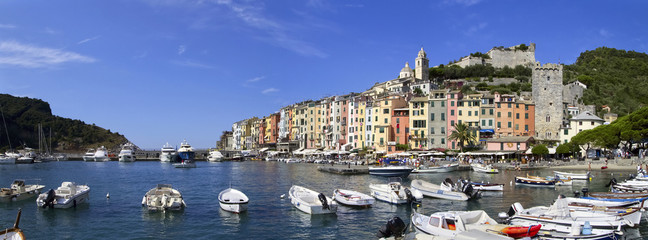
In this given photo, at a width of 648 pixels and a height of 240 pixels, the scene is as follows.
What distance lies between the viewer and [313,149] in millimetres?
106562

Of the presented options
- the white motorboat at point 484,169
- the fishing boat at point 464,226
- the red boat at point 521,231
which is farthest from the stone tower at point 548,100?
the red boat at point 521,231

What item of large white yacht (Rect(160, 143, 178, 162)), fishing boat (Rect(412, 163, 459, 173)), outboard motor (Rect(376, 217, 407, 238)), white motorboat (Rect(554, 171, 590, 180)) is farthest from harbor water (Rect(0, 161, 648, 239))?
large white yacht (Rect(160, 143, 178, 162))

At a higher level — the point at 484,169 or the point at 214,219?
the point at 484,169

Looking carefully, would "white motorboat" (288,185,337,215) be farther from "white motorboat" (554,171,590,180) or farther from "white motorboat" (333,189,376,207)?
"white motorboat" (554,171,590,180)

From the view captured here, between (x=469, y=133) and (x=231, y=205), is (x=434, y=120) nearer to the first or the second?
(x=469, y=133)

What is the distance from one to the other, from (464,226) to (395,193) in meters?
12.8

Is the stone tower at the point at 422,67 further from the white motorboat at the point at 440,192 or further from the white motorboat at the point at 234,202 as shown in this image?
the white motorboat at the point at 234,202

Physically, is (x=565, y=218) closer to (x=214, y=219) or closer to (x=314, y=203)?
(x=314, y=203)

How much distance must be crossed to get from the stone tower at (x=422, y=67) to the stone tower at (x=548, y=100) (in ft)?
136

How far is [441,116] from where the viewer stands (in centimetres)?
8250

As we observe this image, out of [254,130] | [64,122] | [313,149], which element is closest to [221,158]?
[313,149]

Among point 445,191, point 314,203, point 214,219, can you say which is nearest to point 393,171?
point 445,191

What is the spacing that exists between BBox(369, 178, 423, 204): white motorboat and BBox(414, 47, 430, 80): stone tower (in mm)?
92283

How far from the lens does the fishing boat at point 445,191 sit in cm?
3372
